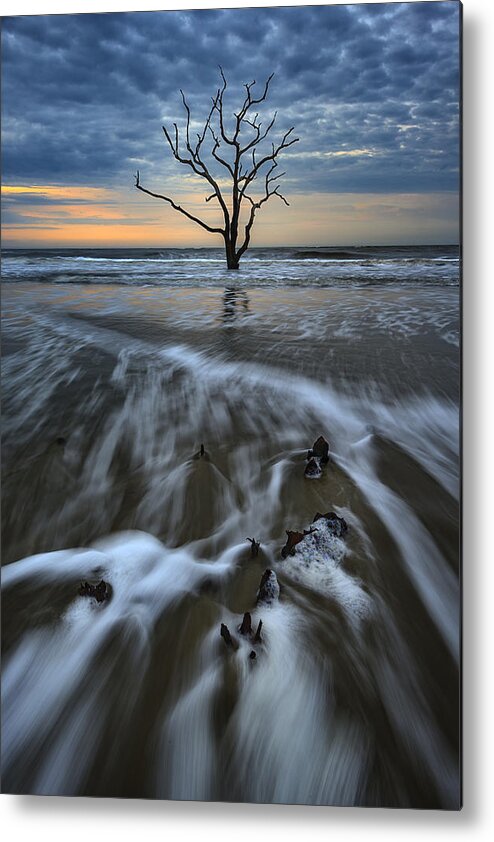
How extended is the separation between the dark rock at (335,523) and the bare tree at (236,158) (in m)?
0.74

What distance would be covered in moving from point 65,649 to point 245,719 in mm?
455

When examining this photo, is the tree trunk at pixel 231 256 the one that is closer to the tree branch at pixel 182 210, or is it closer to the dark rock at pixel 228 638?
the tree branch at pixel 182 210

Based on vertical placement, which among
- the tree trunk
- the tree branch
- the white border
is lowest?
the white border

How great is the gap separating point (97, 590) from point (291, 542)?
0.49 meters

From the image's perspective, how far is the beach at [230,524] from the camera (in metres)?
1.37

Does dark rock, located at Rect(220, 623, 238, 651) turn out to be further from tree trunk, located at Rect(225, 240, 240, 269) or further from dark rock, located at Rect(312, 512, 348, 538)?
tree trunk, located at Rect(225, 240, 240, 269)

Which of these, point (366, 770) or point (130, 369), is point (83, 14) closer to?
point (130, 369)

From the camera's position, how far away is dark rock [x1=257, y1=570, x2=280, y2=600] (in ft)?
4.74

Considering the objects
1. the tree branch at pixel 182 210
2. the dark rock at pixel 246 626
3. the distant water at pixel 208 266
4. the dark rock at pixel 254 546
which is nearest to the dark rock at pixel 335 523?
the dark rock at pixel 254 546

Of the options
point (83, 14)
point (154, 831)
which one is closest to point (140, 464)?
point (154, 831)

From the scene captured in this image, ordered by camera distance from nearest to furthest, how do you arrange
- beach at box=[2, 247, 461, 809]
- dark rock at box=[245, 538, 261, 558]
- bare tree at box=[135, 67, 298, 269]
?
beach at box=[2, 247, 461, 809] < dark rock at box=[245, 538, 261, 558] < bare tree at box=[135, 67, 298, 269]

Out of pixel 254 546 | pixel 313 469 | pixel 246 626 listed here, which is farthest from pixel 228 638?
pixel 313 469

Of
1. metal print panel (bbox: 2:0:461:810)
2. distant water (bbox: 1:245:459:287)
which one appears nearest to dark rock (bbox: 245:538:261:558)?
metal print panel (bbox: 2:0:461:810)

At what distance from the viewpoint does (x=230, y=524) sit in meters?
1.52
